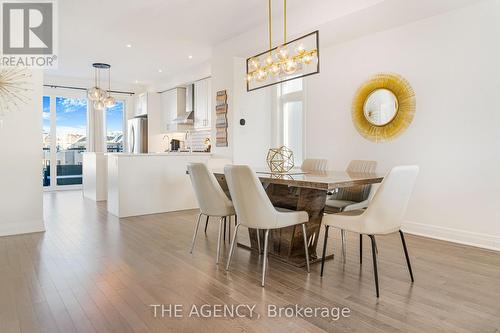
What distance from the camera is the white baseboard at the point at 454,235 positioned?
345cm

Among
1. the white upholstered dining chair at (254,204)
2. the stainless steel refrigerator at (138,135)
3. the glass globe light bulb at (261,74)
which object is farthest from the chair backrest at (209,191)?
the stainless steel refrigerator at (138,135)

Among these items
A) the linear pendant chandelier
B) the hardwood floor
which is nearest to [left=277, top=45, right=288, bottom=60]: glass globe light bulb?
the linear pendant chandelier

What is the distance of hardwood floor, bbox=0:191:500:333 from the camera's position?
6.33ft

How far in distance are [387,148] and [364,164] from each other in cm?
99

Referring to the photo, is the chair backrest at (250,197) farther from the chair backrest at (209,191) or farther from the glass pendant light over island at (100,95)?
the glass pendant light over island at (100,95)

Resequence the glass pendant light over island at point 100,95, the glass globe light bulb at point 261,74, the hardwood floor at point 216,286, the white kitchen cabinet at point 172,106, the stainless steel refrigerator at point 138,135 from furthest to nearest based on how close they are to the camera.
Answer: the stainless steel refrigerator at point 138,135 < the white kitchen cabinet at point 172,106 < the glass pendant light over island at point 100,95 < the glass globe light bulb at point 261,74 < the hardwood floor at point 216,286

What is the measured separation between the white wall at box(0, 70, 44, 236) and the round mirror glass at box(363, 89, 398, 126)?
14.1ft


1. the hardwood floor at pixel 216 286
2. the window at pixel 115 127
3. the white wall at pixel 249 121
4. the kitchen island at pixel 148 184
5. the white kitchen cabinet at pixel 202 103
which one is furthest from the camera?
the window at pixel 115 127

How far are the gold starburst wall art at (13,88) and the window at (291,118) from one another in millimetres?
3843

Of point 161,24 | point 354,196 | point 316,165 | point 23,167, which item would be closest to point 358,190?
point 354,196

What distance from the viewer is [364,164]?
362 cm

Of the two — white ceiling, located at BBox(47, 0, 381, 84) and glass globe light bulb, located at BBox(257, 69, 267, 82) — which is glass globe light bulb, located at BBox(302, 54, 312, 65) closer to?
glass globe light bulb, located at BBox(257, 69, 267, 82)

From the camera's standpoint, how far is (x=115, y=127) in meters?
9.38

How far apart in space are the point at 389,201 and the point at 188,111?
6.32 metres
